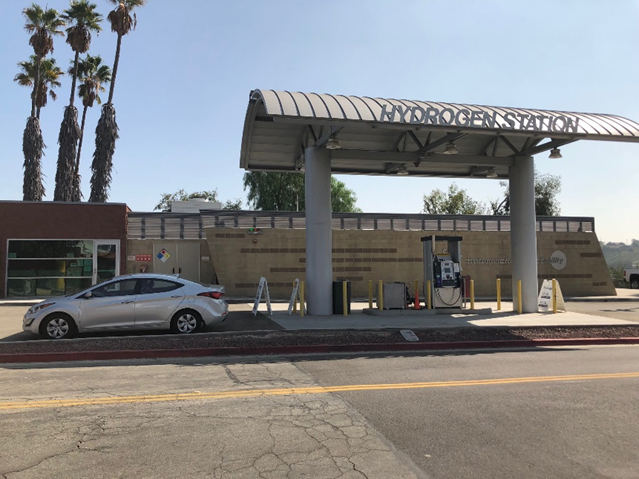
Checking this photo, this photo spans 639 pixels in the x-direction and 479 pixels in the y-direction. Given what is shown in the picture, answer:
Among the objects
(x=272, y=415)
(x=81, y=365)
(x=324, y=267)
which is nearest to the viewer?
(x=272, y=415)

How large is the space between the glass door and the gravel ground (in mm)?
12493

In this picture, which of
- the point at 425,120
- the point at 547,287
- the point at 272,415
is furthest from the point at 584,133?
the point at 272,415

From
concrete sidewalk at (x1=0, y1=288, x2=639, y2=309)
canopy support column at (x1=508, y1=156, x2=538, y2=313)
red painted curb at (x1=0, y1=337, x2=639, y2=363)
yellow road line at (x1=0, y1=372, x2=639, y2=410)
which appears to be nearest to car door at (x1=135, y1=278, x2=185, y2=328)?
red painted curb at (x1=0, y1=337, x2=639, y2=363)

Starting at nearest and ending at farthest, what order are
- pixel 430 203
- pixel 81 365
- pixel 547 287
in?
pixel 81 365 → pixel 547 287 → pixel 430 203

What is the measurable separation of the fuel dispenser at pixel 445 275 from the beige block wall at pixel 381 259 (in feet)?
23.9

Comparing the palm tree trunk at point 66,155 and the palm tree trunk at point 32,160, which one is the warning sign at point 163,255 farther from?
the palm tree trunk at point 32,160

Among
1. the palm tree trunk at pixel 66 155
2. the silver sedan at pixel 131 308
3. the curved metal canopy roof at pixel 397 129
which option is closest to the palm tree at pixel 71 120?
the palm tree trunk at pixel 66 155

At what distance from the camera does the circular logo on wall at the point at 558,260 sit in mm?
25781

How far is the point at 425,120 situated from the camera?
1331 cm

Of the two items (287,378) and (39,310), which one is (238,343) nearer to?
(287,378)

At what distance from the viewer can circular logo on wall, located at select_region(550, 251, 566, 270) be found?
25.8 metres

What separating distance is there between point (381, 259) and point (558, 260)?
9.22m

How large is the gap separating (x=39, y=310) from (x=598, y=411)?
1049 cm

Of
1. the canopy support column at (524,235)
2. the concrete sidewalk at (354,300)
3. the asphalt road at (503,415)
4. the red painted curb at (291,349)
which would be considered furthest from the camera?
the concrete sidewalk at (354,300)
